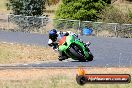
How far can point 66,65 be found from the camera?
22109 mm

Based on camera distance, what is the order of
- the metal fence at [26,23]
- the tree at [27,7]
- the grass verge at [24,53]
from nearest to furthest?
the grass verge at [24,53], the metal fence at [26,23], the tree at [27,7]

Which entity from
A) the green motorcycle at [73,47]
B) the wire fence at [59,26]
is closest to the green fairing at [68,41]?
the green motorcycle at [73,47]

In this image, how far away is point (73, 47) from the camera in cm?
2003

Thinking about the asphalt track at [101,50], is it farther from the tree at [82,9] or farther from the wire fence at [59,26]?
the tree at [82,9]

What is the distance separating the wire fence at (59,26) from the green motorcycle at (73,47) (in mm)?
19396

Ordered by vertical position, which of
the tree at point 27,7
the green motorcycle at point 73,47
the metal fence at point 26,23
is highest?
the green motorcycle at point 73,47

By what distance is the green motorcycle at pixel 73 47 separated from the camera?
769 inches

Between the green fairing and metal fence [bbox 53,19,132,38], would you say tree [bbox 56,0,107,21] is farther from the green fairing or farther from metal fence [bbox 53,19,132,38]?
the green fairing

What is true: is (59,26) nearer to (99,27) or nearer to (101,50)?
(99,27)

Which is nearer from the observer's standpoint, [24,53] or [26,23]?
[24,53]

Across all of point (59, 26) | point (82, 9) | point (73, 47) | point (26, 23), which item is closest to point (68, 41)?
point (73, 47)

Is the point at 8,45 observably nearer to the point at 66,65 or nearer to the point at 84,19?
the point at 66,65

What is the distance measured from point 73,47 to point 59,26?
77.0ft

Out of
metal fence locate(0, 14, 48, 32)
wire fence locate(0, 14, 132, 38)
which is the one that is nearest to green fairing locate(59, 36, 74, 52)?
wire fence locate(0, 14, 132, 38)
